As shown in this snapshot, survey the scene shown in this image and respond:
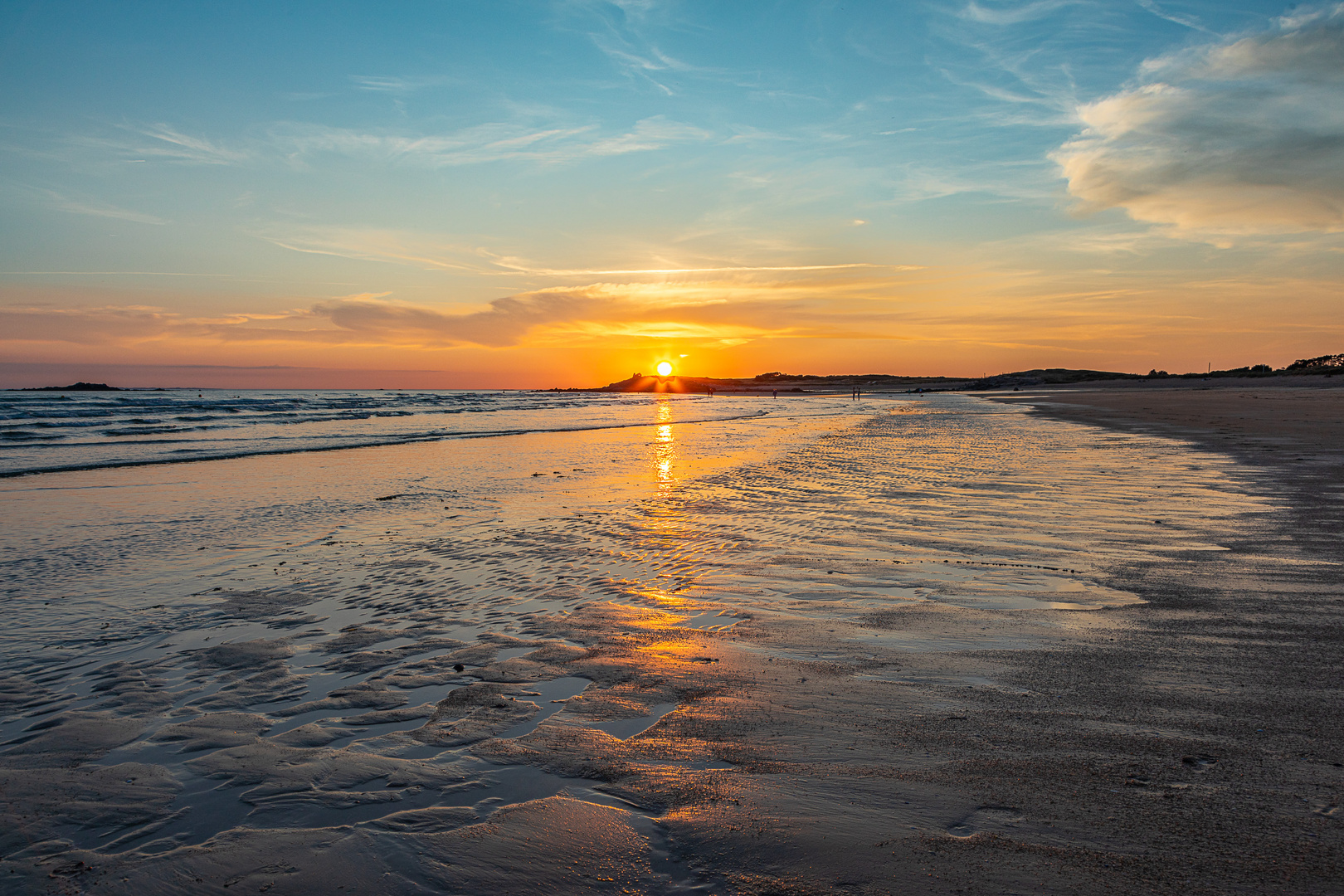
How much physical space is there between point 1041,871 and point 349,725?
3.65 metres

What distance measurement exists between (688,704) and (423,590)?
12.7 feet

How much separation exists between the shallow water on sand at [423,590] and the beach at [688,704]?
0.13 ft

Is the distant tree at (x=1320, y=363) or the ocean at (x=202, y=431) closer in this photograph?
the ocean at (x=202, y=431)

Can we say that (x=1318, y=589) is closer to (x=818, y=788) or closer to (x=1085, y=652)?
(x=1085, y=652)

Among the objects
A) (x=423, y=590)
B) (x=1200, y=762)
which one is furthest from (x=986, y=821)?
(x=423, y=590)

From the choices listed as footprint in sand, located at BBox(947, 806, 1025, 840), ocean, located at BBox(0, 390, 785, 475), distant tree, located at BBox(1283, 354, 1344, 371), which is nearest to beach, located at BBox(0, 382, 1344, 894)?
footprint in sand, located at BBox(947, 806, 1025, 840)

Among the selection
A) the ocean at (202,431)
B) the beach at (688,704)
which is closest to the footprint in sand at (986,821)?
the beach at (688,704)

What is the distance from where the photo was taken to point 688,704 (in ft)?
13.8

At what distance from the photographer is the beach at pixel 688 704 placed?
282 cm

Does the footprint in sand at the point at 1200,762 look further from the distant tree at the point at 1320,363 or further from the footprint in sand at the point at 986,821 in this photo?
the distant tree at the point at 1320,363

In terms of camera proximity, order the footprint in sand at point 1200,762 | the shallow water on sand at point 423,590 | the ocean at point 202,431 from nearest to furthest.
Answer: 1. the footprint in sand at point 1200,762
2. the shallow water on sand at point 423,590
3. the ocean at point 202,431

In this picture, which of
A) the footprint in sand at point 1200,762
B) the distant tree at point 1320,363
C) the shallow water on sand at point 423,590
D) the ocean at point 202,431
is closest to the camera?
the footprint in sand at point 1200,762

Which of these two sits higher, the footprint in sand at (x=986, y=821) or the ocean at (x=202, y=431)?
the ocean at (x=202, y=431)

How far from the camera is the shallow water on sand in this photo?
375 centimetres
